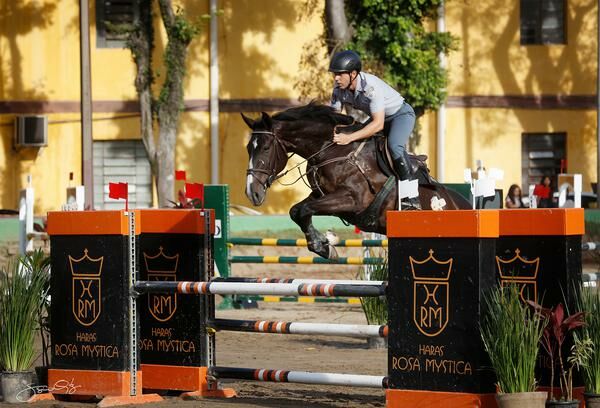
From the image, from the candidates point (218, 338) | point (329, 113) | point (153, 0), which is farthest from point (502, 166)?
point (329, 113)

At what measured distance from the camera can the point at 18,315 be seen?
8.62 m

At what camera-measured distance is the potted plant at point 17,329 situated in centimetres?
862

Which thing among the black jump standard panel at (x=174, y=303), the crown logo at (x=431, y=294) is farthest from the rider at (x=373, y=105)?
the crown logo at (x=431, y=294)

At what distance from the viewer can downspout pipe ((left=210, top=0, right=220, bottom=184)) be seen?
26844 millimetres

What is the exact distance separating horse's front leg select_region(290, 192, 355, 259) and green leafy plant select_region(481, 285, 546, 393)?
313cm

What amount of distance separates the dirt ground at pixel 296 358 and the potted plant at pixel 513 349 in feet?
5.12

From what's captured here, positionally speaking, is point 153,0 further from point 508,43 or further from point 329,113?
point 329,113

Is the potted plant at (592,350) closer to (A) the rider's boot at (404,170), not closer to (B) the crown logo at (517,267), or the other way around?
(B) the crown logo at (517,267)

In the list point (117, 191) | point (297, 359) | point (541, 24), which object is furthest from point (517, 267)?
point (541, 24)

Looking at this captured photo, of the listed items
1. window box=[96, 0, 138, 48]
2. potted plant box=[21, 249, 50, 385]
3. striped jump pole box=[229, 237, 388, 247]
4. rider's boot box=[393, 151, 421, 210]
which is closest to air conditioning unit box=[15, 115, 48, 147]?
window box=[96, 0, 138, 48]

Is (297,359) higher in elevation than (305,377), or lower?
lower

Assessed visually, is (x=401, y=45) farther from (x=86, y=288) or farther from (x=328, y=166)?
(x=86, y=288)

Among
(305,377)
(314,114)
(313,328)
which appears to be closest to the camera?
(305,377)

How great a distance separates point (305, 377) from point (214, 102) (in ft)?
62.6
